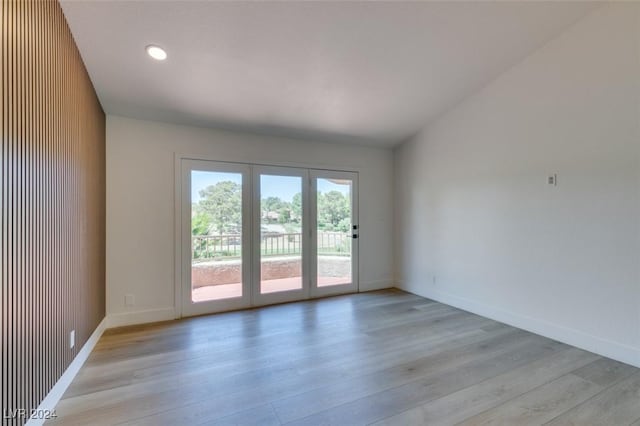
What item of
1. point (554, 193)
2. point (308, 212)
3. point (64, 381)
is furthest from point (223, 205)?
point (554, 193)

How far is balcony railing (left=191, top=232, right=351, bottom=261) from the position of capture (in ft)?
12.1

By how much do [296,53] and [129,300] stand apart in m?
3.22

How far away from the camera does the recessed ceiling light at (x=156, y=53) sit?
95.7 inches

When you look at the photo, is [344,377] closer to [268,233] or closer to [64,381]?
[64,381]

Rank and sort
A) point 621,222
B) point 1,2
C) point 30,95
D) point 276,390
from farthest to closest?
point 621,222 → point 276,390 → point 30,95 → point 1,2

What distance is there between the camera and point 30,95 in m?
1.60

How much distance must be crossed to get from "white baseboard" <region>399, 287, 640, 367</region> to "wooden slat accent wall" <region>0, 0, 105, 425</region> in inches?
162

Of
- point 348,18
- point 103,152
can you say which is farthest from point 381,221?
point 103,152

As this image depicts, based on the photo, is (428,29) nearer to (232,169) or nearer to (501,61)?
(501,61)

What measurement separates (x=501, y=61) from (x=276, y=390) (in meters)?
3.80

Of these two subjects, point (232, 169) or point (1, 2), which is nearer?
point (1, 2)

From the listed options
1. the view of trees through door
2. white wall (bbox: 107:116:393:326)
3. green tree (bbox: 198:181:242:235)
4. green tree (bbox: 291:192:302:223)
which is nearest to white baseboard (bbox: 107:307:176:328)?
white wall (bbox: 107:116:393:326)

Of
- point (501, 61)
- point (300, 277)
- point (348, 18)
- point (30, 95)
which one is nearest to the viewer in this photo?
point (30, 95)

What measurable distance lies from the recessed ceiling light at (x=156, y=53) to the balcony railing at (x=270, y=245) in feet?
6.52
